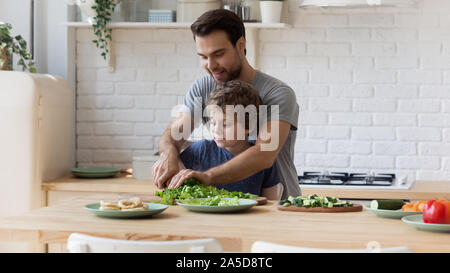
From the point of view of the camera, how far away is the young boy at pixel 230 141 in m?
2.92

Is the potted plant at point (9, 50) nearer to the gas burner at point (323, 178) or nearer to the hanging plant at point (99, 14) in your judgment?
the hanging plant at point (99, 14)

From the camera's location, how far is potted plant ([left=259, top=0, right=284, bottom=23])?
419 cm

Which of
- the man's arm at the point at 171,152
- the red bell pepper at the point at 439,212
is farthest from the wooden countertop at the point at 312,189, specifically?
the red bell pepper at the point at 439,212

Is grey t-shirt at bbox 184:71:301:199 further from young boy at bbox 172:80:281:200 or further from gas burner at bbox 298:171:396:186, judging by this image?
gas burner at bbox 298:171:396:186

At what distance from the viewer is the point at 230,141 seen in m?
3.03

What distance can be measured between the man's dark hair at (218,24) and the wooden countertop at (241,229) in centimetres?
104

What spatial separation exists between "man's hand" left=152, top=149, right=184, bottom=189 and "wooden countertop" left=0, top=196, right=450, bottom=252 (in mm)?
516

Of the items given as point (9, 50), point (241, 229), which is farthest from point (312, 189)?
point (9, 50)

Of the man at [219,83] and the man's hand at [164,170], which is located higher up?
the man at [219,83]
